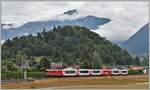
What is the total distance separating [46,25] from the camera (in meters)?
8.19

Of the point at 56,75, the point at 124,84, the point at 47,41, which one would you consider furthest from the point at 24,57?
the point at 124,84

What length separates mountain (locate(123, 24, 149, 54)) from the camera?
25.0ft

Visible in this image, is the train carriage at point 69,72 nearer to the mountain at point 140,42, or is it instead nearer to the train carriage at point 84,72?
the train carriage at point 84,72

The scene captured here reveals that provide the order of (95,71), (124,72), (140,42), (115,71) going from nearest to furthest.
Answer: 1. (140,42)
2. (124,72)
3. (115,71)
4. (95,71)

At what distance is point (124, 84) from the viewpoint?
8648 mm

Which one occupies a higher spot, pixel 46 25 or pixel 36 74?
pixel 46 25

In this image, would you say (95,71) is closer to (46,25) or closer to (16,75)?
(46,25)

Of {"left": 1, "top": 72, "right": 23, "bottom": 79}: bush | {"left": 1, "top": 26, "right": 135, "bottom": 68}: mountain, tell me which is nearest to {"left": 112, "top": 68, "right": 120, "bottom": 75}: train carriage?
{"left": 1, "top": 26, "right": 135, "bottom": 68}: mountain

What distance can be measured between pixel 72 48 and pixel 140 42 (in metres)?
1.55

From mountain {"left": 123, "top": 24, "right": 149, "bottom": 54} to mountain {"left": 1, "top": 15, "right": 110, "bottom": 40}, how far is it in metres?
0.59

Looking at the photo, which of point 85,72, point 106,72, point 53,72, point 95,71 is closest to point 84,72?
point 85,72

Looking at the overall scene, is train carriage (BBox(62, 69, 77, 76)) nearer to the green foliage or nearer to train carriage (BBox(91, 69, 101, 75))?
train carriage (BBox(91, 69, 101, 75))

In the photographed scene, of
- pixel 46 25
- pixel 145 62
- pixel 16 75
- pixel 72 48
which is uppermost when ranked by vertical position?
pixel 46 25

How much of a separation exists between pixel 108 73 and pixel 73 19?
183cm
